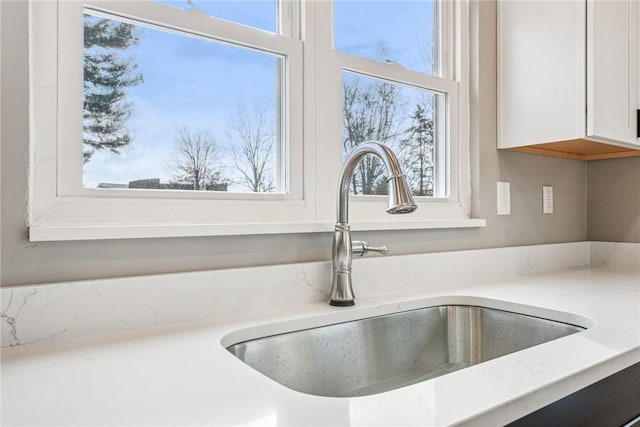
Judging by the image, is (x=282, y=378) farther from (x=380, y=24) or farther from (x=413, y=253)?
(x=380, y=24)

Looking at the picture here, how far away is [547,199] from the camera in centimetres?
182

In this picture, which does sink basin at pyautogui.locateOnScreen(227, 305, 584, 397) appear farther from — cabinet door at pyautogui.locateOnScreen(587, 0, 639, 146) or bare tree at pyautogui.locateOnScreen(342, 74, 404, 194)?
cabinet door at pyautogui.locateOnScreen(587, 0, 639, 146)

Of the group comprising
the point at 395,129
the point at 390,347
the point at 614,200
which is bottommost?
the point at 390,347

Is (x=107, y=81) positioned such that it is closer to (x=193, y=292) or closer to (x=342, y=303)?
(x=193, y=292)

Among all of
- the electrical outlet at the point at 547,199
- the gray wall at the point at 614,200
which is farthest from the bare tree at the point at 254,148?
the gray wall at the point at 614,200

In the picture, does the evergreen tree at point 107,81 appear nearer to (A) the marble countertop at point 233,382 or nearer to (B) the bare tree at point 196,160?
(B) the bare tree at point 196,160

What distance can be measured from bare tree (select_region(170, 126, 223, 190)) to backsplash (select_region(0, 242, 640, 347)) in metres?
0.24

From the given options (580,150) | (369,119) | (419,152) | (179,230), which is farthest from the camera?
(580,150)

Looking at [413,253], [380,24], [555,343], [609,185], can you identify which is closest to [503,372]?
[555,343]

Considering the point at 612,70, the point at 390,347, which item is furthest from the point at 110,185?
the point at 612,70

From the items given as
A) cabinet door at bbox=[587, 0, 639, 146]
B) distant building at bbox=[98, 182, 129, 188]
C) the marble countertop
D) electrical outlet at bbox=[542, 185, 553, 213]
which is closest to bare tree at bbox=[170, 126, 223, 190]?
distant building at bbox=[98, 182, 129, 188]

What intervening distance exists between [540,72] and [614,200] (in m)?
0.82

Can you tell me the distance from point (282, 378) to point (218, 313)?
201 mm

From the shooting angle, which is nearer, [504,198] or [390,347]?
[390,347]
